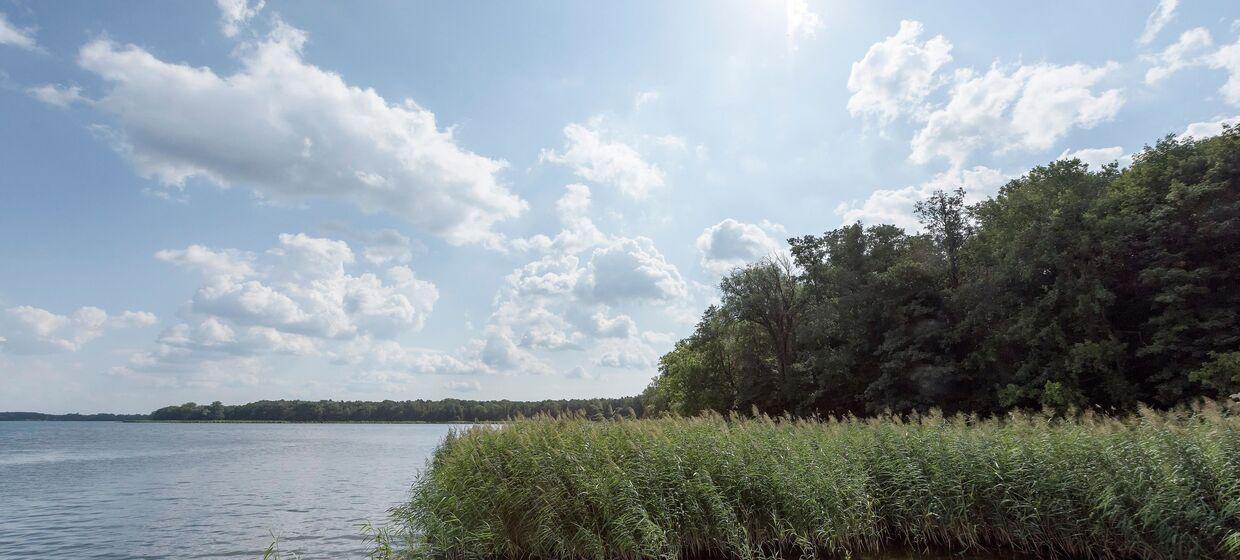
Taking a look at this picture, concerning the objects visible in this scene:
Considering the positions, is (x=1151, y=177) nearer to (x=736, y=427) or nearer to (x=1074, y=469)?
(x=1074, y=469)

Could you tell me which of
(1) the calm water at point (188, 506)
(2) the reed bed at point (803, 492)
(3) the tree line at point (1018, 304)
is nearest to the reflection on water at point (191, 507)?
(1) the calm water at point (188, 506)

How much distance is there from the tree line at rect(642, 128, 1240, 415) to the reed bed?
7.73 meters

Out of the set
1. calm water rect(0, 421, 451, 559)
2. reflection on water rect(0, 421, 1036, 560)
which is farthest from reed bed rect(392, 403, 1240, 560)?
calm water rect(0, 421, 451, 559)

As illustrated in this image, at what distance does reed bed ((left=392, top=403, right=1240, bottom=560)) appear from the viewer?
10.3 metres

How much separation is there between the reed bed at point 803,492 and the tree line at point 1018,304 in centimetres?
773

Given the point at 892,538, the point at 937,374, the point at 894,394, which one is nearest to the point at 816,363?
the point at 894,394

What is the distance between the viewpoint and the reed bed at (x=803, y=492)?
1030 cm

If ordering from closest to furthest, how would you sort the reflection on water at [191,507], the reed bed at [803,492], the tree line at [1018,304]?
1. the reed bed at [803,492]
2. the reflection on water at [191,507]
3. the tree line at [1018,304]

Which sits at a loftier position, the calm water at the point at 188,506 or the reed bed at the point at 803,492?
the reed bed at the point at 803,492

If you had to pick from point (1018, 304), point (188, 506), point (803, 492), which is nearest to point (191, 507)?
point (188, 506)

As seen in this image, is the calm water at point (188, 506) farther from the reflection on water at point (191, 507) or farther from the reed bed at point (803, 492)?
the reed bed at point (803, 492)

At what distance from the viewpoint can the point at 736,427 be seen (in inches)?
523

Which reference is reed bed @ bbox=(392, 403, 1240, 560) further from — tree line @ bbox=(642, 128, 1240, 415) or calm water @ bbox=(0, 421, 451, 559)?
tree line @ bbox=(642, 128, 1240, 415)

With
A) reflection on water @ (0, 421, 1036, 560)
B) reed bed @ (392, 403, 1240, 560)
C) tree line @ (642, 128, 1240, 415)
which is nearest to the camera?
reed bed @ (392, 403, 1240, 560)
